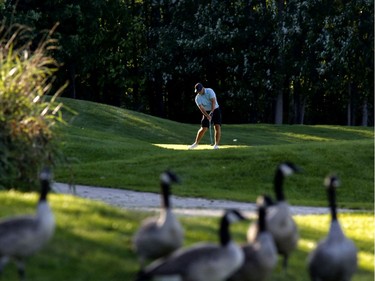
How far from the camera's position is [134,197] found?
2214cm

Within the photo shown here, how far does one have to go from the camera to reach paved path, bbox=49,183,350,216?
19.9 metres

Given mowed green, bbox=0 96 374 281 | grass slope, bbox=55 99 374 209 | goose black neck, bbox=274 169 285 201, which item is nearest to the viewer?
mowed green, bbox=0 96 374 281

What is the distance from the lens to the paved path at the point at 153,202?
1991cm

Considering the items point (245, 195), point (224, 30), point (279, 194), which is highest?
point (224, 30)

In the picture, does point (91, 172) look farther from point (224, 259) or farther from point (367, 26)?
point (367, 26)

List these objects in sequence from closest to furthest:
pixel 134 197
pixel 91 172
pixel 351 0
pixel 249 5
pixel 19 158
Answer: pixel 19 158 < pixel 134 197 < pixel 91 172 < pixel 351 0 < pixel 249 5

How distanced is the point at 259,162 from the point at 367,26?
32.0 metres

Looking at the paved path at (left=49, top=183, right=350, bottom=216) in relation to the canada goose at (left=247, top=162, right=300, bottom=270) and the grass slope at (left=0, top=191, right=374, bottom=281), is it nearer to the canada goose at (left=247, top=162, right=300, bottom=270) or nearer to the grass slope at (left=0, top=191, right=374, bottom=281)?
the grass slope at (left=0, top=191, right=374, bottom=281)

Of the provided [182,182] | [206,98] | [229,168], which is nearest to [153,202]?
[182,182]

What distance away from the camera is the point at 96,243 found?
1194cm

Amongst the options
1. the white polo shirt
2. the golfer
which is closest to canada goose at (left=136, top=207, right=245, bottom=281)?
the golfer

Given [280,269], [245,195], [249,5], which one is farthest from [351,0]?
[280,269]

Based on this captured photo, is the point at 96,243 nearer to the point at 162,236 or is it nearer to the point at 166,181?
the point at 162,236

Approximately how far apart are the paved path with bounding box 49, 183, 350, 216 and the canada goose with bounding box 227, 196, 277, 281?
7.91m
